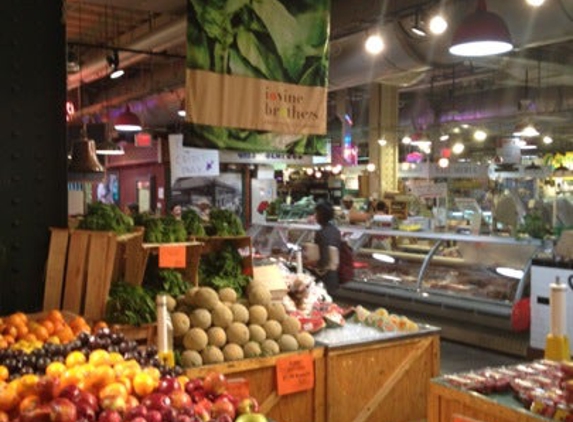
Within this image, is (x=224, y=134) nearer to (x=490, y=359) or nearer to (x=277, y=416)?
(x=277, y=416)

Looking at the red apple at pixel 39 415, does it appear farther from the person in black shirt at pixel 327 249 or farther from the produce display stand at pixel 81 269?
the person in black shirt at pixel 327 249

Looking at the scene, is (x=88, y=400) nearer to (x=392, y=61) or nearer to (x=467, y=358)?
(x=467, y=358)

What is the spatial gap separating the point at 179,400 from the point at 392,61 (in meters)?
6.63

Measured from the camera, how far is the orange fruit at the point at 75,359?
3.46 m

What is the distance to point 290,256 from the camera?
10.7 meters

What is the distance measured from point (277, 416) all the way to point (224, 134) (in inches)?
82.8

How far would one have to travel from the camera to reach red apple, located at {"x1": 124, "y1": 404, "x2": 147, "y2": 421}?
106 inches

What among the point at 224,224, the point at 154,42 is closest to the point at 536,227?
the point at 224,224

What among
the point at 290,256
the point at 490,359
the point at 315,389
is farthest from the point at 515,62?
the point at 315,389

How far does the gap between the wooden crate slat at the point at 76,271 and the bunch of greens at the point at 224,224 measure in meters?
1.44

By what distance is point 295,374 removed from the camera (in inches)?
197

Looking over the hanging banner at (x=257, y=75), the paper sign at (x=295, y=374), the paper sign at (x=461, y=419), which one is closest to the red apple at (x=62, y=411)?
the paper sign at (x=461, y=419)

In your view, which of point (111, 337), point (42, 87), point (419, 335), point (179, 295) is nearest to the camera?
point (111, 337)

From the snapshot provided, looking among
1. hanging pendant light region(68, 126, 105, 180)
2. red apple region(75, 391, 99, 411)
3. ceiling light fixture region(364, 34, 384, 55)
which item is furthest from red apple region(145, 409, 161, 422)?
ceiling light fixture region(364, 34, 384, 55)
